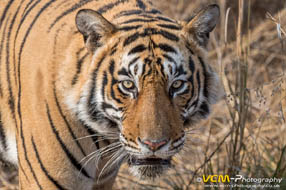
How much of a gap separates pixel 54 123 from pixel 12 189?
1.96m

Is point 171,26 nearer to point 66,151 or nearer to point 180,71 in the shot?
point 180,71

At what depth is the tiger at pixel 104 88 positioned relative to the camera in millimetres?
1965

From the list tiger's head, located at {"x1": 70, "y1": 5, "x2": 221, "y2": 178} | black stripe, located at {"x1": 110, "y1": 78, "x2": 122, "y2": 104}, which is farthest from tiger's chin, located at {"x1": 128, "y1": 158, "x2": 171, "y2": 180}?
black stripe, located at {"x1": 110, "y1": 78, "x2": 122, "y2": 104}

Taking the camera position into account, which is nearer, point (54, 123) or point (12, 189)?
point (54, 123)

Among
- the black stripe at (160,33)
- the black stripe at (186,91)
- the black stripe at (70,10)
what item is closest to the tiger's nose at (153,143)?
the black stripe at (186,91)

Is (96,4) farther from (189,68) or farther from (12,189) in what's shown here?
(12,189)

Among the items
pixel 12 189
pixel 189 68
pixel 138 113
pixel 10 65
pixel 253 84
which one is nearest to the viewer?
pixel 138 113

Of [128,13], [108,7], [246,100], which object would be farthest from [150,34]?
[246,100]

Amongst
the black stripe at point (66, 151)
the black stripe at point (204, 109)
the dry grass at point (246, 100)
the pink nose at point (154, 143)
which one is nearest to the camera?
the pink nose at point (154, 143)

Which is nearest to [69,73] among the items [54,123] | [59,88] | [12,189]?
[59,88]

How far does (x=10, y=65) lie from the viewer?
240cm

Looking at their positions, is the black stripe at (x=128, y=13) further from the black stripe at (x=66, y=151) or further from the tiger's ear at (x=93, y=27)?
the black stripe at (x=66, y=151)

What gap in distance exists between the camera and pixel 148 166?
81.3 inches

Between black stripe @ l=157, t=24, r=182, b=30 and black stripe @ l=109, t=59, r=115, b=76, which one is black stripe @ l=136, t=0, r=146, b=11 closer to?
black stripe @ l=157, t=24, r=182, b=30
